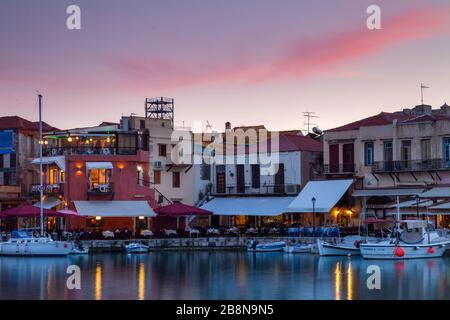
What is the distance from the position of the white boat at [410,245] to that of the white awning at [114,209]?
1660 centimetres

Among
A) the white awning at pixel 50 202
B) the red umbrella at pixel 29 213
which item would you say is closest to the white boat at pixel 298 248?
the red umbrella at pixel 29 213

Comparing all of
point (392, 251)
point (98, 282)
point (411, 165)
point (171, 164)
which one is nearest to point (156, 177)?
point (171, 164)

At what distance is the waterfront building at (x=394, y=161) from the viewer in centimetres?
5797

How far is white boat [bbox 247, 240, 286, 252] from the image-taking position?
58656mm

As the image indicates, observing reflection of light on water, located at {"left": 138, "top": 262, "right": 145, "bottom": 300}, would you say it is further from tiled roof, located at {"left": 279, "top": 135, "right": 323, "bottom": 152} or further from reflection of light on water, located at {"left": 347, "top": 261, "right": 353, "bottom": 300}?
tiled roof, located at {"left": 279, "top": 135, "right": 323, "bottom": 152}

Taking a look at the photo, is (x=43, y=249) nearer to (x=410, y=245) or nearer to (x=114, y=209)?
(x=114, y=209)

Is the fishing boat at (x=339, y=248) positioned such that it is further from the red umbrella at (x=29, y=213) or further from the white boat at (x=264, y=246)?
the red umbrella at (x=29, y=213)

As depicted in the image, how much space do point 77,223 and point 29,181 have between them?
28.6ft

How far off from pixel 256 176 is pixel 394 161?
11.2 meters

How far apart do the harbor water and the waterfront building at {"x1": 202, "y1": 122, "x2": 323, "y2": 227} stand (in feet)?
28.7

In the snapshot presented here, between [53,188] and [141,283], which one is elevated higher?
[53,188]

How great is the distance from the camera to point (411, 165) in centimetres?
5928
